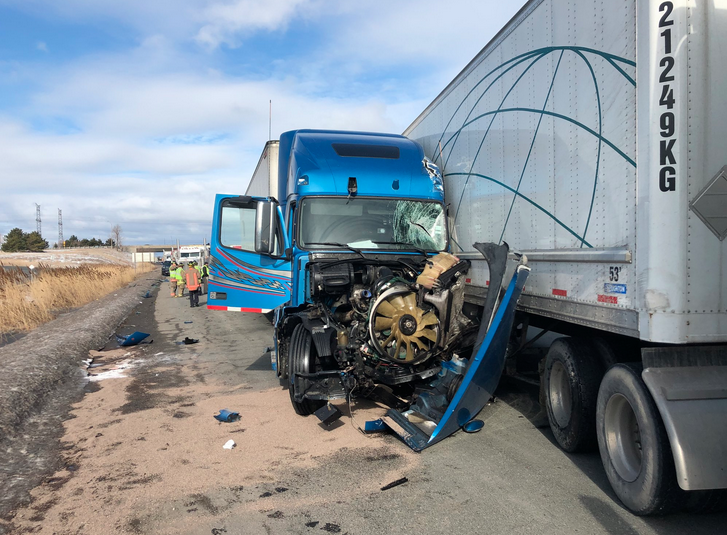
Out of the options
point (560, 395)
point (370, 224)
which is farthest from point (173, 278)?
point (560, 395)

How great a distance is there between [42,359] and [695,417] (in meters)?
8.53

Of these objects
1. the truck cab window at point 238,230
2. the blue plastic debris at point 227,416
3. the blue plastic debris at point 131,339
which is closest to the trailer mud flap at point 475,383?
the blue plastic debris at point 227,416

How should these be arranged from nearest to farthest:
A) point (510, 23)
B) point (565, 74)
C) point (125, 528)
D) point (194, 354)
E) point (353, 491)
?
1. point (125, 528)
2. point (353, 491)
3. point (565, 74)
4. point (510, 23)
5. point (194, 354)

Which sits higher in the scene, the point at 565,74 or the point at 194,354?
the point at 565,74

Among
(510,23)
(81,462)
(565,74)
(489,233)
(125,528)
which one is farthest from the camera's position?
(489,233)

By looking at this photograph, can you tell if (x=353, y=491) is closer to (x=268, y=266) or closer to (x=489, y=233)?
(x=489, y=233)

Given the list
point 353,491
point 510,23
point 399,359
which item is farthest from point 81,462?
point 510,23

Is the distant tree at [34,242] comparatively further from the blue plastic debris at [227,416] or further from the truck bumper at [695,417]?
the truck bumper at [695,417]

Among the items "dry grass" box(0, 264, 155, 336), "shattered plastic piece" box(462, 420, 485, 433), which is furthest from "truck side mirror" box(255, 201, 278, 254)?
"dry grass" box(0, 264, 155, 336)

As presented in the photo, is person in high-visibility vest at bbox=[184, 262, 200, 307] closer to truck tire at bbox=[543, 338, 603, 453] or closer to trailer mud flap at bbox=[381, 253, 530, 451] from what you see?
trailer mud flap at bbox=[381, 253, 530, 451]

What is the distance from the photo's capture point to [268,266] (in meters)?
7.07

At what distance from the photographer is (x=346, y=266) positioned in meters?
5.94

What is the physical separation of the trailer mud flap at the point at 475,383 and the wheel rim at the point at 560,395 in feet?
1.63

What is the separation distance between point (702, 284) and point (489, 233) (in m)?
2.87
